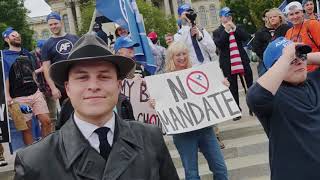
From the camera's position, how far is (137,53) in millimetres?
6555

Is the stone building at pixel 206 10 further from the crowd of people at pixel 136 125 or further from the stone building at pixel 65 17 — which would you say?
the crowd of people at pixel 136 125

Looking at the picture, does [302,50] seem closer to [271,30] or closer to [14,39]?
[14,39]

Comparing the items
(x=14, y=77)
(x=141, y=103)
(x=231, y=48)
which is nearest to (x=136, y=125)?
(x=141, y=103)

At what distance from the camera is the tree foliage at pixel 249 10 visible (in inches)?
1084

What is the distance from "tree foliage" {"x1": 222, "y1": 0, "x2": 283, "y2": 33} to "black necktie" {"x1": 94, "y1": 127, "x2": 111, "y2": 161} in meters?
23.8

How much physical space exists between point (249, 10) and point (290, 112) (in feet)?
104

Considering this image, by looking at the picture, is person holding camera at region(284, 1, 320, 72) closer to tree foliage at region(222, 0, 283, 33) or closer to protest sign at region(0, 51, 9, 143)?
protest sign at region(0, 51, 9, 143)

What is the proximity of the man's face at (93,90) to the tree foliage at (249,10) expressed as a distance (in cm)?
2375

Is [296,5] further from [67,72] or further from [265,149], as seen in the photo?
[67,72]

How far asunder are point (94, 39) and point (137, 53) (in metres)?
4.55

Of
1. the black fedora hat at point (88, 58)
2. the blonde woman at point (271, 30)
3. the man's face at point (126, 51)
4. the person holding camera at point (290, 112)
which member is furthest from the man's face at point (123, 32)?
the black fedora hat at point (88, 58)

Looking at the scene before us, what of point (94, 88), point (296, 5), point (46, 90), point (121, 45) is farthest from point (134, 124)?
point (46, 90)

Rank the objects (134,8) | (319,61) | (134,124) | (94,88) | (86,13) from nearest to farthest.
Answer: (94,88) < (134,124) < (319,61) < (134,8) < (86,13)

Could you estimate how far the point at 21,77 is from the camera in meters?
6.64
